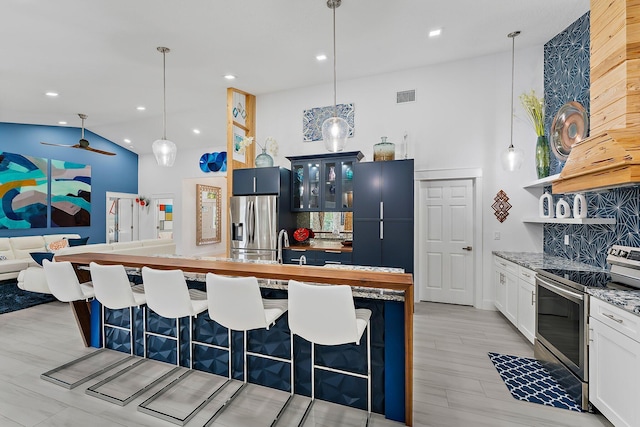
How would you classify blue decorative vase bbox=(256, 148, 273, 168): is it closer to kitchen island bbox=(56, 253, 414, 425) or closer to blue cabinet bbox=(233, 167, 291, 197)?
blue cabinet bbox=(233, 167, 291, 197)

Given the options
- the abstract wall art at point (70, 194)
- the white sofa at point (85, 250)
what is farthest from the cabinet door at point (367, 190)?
the abstract wall art at point (70, 194)

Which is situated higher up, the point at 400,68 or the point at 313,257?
the point at 400,68

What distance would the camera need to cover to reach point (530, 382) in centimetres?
245

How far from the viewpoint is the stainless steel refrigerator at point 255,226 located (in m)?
4.64

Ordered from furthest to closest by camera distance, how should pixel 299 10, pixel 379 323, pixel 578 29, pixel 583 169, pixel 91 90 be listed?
1. pixel 91 90
2. pixel 578 29
3. pixel 299 10
4. pixel 583 169
5. pixel 379 323

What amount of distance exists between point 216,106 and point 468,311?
5872 millimetres

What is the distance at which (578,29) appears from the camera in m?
3.34

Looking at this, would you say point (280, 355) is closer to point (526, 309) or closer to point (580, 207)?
point (526, 309)

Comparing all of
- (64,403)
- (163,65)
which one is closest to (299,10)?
(163,65)

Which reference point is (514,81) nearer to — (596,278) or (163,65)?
(596,278)

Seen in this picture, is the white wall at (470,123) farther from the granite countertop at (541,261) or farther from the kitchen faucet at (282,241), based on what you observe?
the kitchen faucet at (282,241)

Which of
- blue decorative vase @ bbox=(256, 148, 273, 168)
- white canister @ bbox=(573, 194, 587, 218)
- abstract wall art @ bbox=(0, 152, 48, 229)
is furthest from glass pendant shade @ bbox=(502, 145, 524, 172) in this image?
abstract wall art @ bbox=(0, 152, 48, 229)

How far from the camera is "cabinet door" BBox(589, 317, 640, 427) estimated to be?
5.43ft

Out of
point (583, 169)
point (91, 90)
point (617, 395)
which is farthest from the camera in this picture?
point (91, 90)
